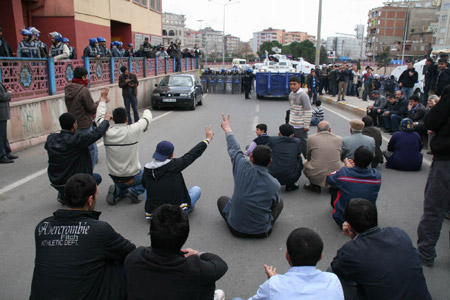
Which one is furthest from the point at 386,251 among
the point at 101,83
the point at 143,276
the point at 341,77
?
the point at 341,77

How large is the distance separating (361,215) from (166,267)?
154 cm

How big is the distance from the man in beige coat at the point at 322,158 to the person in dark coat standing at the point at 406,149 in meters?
2.08

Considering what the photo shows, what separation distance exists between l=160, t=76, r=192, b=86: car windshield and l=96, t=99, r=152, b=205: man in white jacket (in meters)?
12.2

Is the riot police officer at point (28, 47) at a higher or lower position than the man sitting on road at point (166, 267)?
higher

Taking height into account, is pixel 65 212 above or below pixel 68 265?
above

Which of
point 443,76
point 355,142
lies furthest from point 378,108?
point 355,142

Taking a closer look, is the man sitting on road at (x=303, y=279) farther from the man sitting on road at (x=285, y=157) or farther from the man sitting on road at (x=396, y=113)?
the man sitting on road at (x=396, y=113)

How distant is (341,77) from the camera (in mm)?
20391

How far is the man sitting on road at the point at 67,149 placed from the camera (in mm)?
5156

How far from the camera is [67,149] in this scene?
5176 millimetres

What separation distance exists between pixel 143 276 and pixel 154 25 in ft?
101

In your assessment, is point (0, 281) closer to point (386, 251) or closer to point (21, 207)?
point (21, 207)

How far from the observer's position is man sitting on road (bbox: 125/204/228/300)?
2.36 meters

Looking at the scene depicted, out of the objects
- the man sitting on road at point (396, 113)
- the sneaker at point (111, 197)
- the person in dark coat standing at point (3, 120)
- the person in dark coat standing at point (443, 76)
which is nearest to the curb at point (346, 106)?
the person in dark coat standing at point (443, 76)
